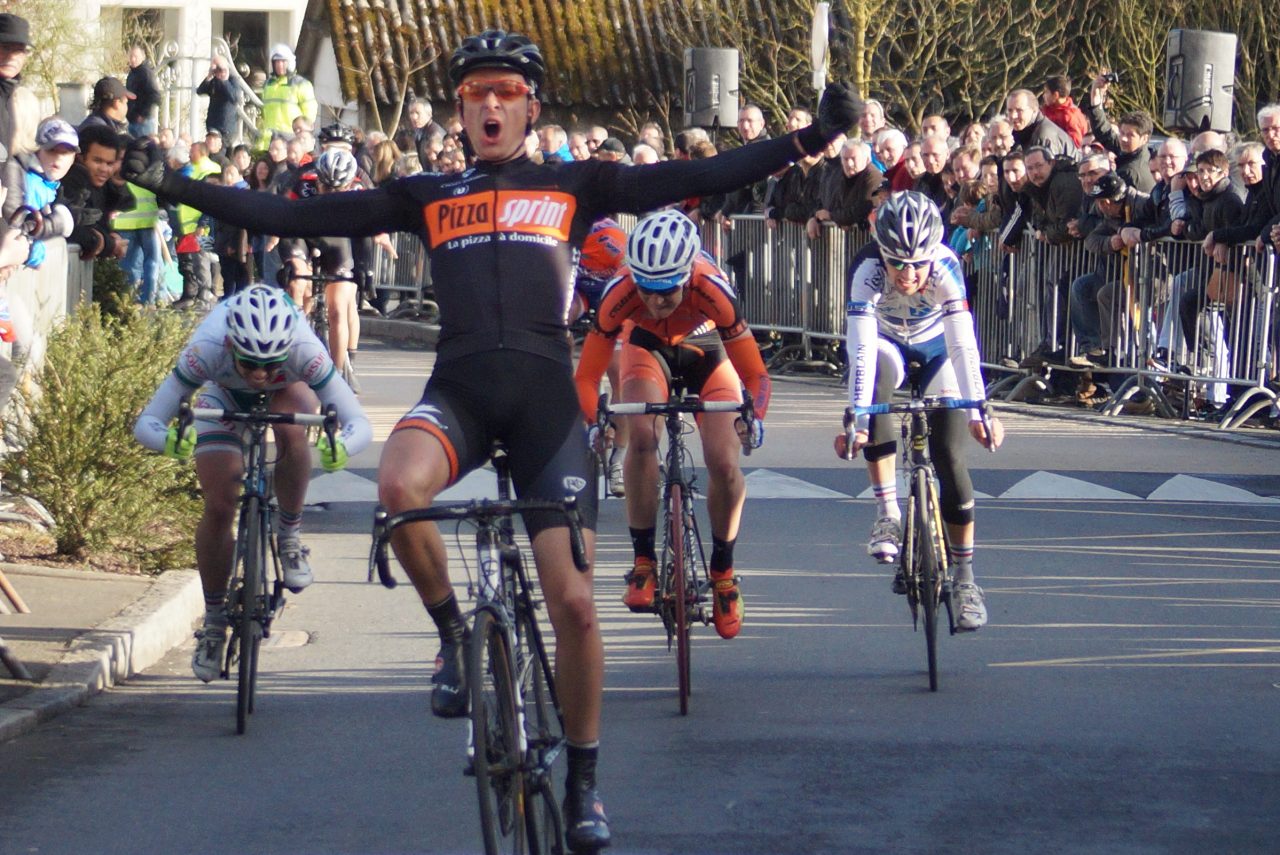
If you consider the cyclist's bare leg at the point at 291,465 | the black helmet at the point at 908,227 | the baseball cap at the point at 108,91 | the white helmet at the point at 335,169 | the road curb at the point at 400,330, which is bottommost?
the road curb at the point at 400,330

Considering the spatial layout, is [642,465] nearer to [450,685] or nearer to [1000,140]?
[450,685]

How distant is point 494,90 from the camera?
248 inches

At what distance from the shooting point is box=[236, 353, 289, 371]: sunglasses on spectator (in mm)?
7926

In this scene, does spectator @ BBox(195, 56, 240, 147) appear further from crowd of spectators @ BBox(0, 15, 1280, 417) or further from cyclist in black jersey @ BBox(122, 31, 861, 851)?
cyclist in black jersey @ BBox(122, 31, 861, 851)

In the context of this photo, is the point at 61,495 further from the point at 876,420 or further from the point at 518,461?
the point at 518,461

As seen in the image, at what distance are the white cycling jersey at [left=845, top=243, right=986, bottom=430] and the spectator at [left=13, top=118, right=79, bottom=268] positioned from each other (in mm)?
3840

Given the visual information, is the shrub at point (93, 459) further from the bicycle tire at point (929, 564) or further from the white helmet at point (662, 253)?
the bicycle tire at point (929, 564)

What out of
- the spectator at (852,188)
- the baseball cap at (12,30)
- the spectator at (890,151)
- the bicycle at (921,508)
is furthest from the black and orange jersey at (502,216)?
the spectator at (890,151)

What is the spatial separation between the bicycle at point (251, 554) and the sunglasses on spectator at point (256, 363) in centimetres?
16

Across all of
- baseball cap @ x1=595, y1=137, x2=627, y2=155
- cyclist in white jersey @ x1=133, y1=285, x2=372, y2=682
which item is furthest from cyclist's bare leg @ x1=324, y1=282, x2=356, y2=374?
cyclist in white jersey @ x1=133, y1=285, x2=372, y2=682

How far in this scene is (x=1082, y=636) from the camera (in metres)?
9.48

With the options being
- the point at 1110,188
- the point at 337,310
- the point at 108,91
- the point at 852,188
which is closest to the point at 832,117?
the point at 108,91

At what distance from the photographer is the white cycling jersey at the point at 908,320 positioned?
8.83 metres

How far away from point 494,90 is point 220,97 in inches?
1065
